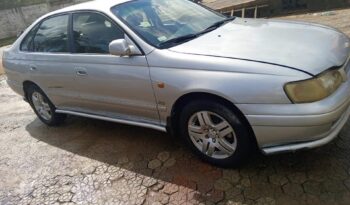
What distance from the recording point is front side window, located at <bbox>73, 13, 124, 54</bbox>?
12.7 feet

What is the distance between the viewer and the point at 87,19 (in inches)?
163

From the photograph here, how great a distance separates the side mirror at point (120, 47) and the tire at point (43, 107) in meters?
1.91

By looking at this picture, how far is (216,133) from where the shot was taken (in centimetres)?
332

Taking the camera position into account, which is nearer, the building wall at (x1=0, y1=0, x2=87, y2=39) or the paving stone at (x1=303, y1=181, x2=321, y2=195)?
the paving stone at (x1=303, y1=181, x2=321, y2=195)

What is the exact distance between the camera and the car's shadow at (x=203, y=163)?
3115 mm

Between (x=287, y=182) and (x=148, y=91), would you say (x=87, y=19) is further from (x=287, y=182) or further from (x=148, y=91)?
(x=287, y=182)

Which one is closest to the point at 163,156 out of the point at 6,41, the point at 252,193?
the point at 252,193

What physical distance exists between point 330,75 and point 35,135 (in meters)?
4.02

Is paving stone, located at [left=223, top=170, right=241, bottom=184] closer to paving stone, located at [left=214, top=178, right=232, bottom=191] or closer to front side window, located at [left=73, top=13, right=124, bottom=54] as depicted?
paving stone, located at [left=214, top=178, right=232, bottom=191]

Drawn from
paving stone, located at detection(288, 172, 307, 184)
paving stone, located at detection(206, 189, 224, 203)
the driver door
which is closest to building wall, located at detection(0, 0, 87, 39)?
the driver door

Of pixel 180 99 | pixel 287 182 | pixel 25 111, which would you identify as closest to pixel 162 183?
pixel 180 99

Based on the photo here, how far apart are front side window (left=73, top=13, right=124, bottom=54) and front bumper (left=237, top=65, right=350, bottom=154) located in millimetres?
1671

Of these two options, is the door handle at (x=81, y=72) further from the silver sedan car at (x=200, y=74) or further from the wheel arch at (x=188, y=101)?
the wheel arch at (x=188, y=101)

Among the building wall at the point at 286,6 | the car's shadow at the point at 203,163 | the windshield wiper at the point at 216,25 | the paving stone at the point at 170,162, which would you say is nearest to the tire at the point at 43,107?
the car's shadow at the point at 203,163
